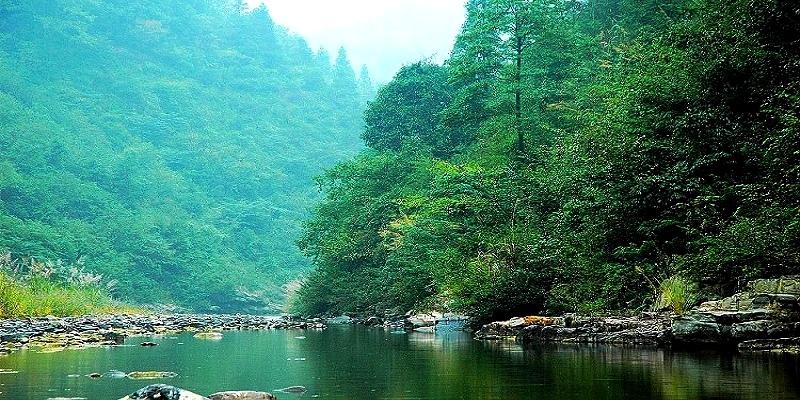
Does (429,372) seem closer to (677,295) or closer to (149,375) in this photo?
(149,375)

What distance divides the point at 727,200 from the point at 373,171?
82.2ft

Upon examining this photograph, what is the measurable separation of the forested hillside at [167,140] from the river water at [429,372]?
3866 cm

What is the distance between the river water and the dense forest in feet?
10.3

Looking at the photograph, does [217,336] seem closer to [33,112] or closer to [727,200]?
[727,200]

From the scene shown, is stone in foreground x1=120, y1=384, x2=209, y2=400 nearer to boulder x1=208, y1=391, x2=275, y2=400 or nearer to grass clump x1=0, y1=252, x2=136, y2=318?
boulder x1=208, y1=391, x2=275, y2=400

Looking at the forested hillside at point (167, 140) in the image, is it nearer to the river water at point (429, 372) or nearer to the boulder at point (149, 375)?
the river water at point (429, 372)

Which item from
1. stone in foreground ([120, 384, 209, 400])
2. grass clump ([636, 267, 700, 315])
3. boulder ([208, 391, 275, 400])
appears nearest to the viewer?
stone in foreground ([120, 384, 209, 400])

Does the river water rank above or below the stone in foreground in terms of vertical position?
below

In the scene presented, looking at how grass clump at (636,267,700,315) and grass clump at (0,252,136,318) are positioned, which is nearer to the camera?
grass clump at (636,267,700,315)

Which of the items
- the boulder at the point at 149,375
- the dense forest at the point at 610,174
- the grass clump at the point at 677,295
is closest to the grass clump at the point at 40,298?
the dense forest at the point at 610,174

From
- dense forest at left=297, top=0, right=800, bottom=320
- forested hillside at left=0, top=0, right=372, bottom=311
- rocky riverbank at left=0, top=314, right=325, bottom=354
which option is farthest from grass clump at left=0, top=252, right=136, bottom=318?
forested hillside at left=0, top=0, right=372, bottom=311

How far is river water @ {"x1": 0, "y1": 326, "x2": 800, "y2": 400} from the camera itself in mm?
7336

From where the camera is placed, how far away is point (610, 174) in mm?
17219

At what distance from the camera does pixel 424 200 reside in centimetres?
2948
